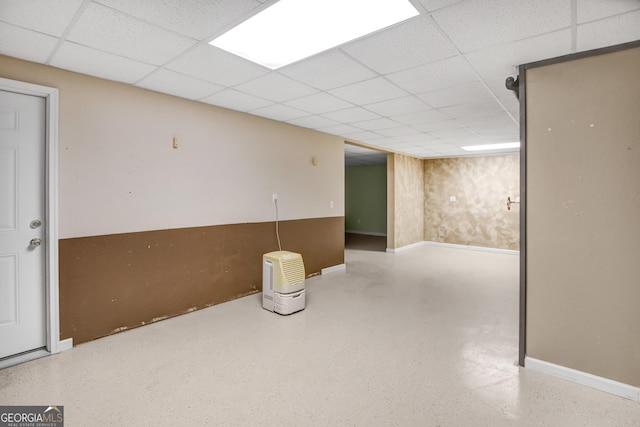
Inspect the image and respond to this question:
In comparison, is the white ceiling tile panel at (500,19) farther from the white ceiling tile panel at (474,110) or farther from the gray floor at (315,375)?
the gray floor at (315,375)

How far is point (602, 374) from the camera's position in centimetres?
221

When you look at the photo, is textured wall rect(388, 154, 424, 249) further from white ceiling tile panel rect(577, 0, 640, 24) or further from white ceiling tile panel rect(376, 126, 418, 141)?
white ceiling tile panel rect(577, 0, 640, 24)

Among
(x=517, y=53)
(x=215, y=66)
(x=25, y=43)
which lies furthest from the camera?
(x=215, y=66)

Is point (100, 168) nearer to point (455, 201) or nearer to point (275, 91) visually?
point (275, 91)

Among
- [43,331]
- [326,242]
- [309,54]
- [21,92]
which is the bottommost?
[43,331]

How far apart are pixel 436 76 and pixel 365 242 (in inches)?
268

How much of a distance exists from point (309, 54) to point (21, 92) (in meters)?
2.30

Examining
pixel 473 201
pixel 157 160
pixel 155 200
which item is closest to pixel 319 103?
pixel 157 160

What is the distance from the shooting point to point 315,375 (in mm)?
2381

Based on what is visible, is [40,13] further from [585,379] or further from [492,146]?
[492,146]

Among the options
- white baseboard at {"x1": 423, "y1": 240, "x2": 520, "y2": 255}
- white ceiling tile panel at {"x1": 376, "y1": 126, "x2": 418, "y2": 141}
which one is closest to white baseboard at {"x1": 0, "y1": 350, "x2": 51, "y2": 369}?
white ceiling tile panel at {"x1": 376, "y1": 126, "x2": 418, "y2": 141}

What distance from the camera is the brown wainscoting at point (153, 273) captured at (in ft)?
9.26

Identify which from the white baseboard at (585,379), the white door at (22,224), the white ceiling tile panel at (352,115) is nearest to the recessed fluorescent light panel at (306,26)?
the white ceiling tile panel at (352,115)

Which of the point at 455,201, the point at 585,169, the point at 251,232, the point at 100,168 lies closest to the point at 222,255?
the point at 251,232
